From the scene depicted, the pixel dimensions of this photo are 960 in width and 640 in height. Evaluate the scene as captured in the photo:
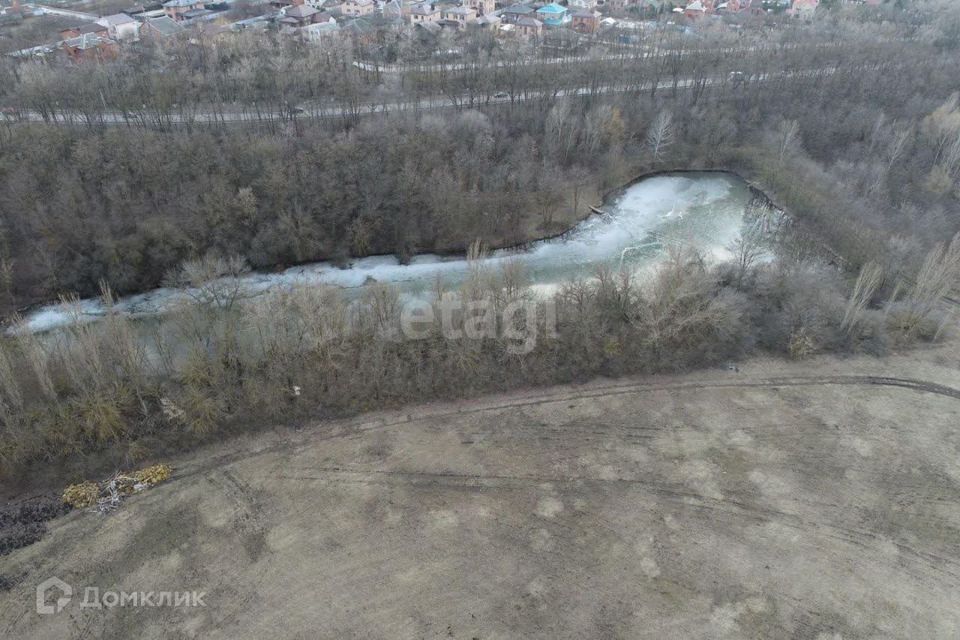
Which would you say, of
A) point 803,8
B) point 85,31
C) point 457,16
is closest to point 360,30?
point 457,16

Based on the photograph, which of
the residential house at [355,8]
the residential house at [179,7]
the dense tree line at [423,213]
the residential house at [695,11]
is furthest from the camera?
the residential house at [695,11]

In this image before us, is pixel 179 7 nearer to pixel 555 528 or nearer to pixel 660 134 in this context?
pixel 660 134

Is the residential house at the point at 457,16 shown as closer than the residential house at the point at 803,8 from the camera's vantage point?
Yes

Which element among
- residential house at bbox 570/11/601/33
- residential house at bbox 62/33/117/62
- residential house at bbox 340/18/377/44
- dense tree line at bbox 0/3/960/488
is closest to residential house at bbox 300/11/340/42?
residential house at bbox 340/18/377/44

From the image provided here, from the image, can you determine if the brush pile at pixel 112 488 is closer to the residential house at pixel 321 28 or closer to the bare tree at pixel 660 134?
the bare tree at pixel 660 134

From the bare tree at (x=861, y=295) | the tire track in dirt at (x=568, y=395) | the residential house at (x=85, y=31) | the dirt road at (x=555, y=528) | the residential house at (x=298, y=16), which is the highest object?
the residential house at (x=298, y=16)

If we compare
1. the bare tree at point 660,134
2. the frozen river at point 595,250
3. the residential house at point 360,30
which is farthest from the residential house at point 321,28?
the bare tree at point 660,134
